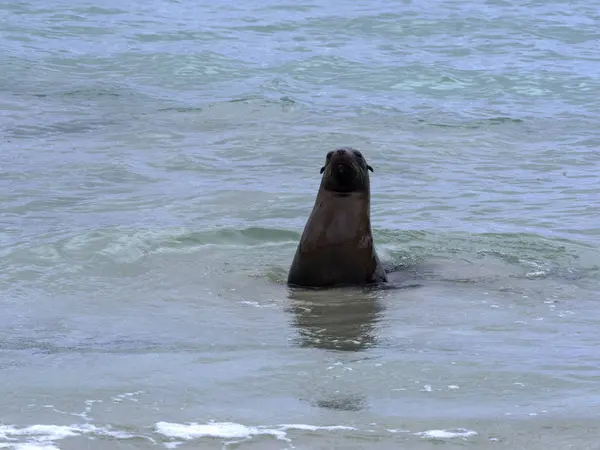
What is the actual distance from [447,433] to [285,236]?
14.9ft

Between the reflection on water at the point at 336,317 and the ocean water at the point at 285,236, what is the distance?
2cm

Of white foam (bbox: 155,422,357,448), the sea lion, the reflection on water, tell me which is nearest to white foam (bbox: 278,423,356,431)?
white foam (bbox: 155,422,357,448)

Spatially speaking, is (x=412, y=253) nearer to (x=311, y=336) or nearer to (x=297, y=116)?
(x=311, y=336)

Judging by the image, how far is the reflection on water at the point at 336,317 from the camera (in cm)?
559

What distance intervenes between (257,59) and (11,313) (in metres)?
11.9

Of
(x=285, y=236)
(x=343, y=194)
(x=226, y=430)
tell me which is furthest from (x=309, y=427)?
(x=285, y=236)

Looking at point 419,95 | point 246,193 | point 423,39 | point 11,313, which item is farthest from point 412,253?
point 423,39

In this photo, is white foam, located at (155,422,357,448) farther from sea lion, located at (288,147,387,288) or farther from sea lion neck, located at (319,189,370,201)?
sea lion neck, located at (319,189,370,201)

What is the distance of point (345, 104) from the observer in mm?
14438

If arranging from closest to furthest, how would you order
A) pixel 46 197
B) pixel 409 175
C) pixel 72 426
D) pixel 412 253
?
pixel 72 426 < pixel 412 253 < pixel 46 197 < pixel 409 175

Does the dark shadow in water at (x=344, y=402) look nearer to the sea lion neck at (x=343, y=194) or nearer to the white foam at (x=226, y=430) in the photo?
the white foam at (x=226, y=430)

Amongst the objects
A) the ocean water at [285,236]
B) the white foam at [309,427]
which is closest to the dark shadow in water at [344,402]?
the ocean water at [285,236]

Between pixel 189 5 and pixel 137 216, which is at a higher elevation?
pixel 189 5

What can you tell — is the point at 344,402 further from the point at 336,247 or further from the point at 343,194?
the point at 343,194
